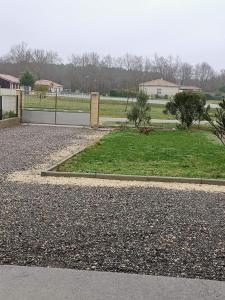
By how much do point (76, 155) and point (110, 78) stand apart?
7348 cm

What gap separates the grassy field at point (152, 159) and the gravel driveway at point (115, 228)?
188 cm

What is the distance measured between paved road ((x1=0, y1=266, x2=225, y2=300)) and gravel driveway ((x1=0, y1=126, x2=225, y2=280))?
19cm

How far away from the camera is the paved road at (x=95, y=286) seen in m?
3.69

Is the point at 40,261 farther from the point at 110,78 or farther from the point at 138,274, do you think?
the point at 110,78

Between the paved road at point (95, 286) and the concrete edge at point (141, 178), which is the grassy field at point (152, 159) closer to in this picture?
the concrete edge at point (141, 178)

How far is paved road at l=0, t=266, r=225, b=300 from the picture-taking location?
12.1 feet

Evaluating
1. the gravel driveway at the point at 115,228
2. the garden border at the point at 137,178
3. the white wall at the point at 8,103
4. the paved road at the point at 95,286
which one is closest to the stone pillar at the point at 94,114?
the white wall at the point at 8,103

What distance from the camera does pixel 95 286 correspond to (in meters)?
3.87

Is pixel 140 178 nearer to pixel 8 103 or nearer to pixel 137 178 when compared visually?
pixel 137 178

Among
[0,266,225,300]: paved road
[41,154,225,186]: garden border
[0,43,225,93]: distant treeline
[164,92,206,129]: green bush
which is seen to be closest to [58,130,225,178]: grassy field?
[41,154,225,186]: garden border

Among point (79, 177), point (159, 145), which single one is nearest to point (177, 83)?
point (159, 145)

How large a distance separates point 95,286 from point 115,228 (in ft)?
5.44

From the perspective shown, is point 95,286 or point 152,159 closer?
point 95,286

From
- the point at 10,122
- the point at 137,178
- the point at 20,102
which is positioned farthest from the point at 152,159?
the point at 20,102
